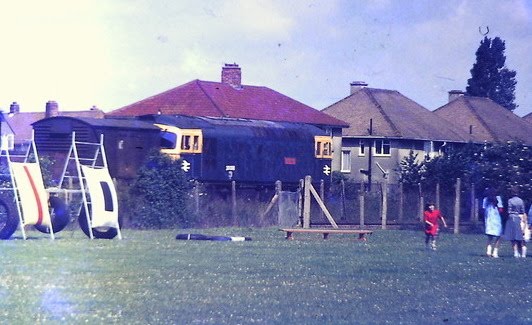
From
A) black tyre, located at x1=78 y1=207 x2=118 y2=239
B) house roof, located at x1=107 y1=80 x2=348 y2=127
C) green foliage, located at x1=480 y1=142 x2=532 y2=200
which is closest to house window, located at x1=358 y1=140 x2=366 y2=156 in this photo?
house roof, located at x1=107 y1=80 x2=348 y2=127

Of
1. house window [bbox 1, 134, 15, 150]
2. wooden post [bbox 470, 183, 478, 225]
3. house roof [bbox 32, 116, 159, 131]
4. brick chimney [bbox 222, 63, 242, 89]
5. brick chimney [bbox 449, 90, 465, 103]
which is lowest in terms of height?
wooden post [bbox 470, 183, 478, 225]

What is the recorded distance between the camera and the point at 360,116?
74.6 metres

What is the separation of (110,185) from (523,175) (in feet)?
61.3

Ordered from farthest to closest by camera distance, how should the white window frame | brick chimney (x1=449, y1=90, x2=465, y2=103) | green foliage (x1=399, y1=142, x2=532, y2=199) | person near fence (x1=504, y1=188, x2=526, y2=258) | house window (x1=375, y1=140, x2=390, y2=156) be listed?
brick chimney (x1=449, y1=90, x2=465, y2=103) → house window (x1=375, y1=140, x2=390, y2=156) → the white window frame → green foliage (x1=399, y1=142, x2=532, y2=199) → person near fence (x1=504, y1=188, x2=526, y2=258)

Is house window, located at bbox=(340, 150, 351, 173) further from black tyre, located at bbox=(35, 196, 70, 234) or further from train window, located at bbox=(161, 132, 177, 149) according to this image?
black tyre, located at bbox=(35, 196, 70, 234)

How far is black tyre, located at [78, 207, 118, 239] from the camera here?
90.3 ft

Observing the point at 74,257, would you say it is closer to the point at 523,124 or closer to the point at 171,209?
the point at 171,209

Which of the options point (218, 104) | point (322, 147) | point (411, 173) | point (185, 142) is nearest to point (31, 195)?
point (185, 142)

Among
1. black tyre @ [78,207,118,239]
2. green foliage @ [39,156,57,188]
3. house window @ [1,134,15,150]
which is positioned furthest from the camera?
green foliage @ [39,156,57,188]

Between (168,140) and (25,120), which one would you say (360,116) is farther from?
(168,140)

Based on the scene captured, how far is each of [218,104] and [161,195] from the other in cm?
2211

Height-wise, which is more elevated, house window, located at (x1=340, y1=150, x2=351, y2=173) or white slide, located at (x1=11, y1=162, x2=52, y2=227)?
house window, located at (x1=340, y1=150, x2=351, y2=173)

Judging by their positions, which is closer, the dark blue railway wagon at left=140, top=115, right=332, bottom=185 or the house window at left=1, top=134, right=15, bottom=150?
the house window at left=1, top=134, right=15, bottom=150

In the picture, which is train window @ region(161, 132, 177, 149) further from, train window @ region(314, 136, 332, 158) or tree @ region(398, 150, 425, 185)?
tree @ region(398, 150, 425, 185)
